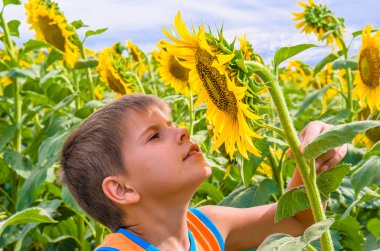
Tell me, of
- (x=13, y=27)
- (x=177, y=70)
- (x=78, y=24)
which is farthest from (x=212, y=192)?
(x=13, y=27)

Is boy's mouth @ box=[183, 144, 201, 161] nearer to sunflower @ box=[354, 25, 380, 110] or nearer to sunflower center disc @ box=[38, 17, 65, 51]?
sunflower @ box=[354, 25, 380, 110]

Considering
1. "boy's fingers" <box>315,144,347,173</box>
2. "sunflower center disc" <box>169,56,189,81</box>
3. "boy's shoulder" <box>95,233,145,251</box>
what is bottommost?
"sunflower center disc" <box>169,56,189,81</box>

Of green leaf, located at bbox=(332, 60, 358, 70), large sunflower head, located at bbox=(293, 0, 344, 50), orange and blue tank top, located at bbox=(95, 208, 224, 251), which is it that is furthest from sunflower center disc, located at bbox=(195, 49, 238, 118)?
large sunflower head, located at bbox=(293, 0, 344, 50)

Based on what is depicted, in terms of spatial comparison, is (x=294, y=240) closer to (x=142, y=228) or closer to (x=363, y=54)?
(x=142, y=228)

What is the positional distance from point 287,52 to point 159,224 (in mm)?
427

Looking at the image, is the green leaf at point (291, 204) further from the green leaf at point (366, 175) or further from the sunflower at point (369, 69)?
the sunflower at point (369, 69)

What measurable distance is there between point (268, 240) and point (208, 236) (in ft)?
1.36

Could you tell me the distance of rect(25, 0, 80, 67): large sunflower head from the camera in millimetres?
2786

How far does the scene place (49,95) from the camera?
318 cm

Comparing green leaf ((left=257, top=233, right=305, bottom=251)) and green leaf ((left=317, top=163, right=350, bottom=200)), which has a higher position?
green leaf ((left=317, top=163, right=350, bottom=200))

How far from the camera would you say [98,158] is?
139cm

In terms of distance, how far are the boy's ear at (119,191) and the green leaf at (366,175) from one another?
414 millimetres

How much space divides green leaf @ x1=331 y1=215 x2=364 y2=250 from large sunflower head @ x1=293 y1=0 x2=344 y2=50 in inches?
33.8

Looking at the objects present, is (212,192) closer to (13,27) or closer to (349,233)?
(349,233)
